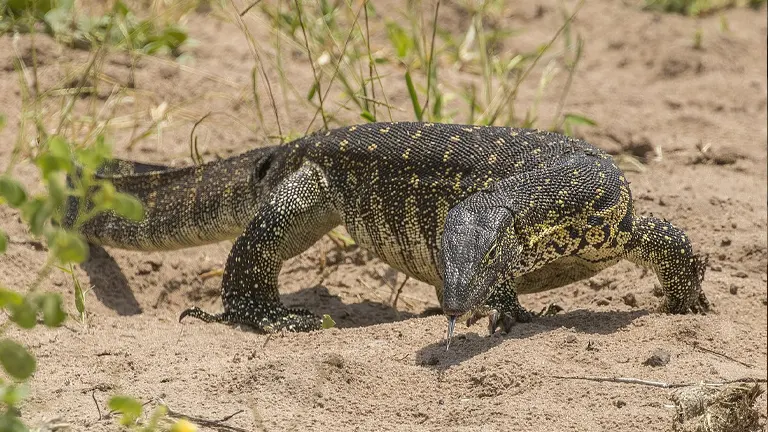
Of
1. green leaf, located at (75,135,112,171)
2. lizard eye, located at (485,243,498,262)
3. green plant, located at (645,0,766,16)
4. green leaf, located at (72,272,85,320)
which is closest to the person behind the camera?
green leaf, located at (75,135,112,171)

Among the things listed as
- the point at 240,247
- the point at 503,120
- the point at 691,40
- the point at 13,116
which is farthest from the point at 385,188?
the point at 691,40

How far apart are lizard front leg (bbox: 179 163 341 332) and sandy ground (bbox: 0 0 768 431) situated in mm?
255

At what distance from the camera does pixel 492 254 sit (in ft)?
18.5

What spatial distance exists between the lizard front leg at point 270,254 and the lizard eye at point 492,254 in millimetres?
1733

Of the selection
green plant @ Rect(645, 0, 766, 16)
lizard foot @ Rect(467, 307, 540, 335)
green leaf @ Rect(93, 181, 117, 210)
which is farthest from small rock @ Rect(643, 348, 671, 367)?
green plant @ Rect(645, 0, 766, 16)

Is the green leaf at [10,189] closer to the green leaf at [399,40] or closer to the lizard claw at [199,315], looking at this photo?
the lizard claw at [199,315]

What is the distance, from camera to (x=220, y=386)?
530 cm

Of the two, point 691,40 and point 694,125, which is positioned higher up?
point 691,40

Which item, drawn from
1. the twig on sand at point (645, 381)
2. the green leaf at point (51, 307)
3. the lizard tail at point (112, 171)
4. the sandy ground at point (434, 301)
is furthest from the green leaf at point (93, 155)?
the lizard tail at point (112, 171)

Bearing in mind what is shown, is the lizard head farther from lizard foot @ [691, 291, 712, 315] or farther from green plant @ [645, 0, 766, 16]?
green plant @ [645, 0, 766, 16]

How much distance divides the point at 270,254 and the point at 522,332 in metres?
1.93

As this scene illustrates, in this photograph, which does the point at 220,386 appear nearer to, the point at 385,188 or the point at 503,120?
the point at 385,188

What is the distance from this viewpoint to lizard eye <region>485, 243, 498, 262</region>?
5.59 m

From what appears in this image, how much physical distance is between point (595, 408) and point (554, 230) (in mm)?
1437
